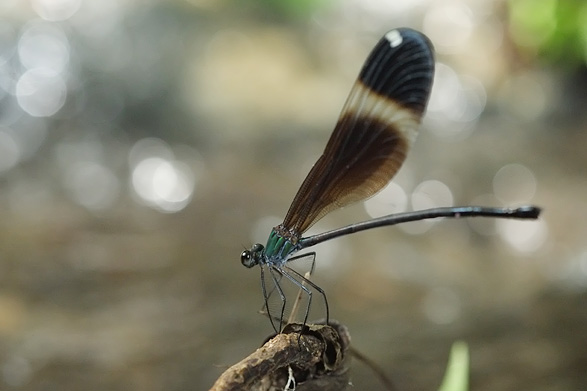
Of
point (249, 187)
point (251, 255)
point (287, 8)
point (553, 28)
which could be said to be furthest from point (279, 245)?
point (287, 8)

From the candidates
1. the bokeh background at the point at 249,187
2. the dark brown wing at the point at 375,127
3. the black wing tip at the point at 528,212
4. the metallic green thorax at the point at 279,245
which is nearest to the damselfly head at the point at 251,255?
the metallic green thorax at the point at 279,245

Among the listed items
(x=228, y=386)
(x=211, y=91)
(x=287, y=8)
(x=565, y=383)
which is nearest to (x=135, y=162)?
(x=211, y=91)

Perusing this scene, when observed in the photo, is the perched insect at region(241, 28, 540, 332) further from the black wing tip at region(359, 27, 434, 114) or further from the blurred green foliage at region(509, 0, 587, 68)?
the blurred green foliage at region(509, 0, 587, 68)

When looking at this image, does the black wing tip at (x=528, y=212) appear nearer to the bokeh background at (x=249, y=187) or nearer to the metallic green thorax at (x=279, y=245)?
the metallic green thorax at (x=279, y=245)

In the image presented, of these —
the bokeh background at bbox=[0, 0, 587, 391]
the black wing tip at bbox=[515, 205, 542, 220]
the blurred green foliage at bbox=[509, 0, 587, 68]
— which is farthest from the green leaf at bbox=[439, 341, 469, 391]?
the blurred green foliage at bbox=[509, 0, 587, 68]

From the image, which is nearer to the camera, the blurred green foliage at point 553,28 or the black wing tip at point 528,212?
the black wing tip at point 528,212

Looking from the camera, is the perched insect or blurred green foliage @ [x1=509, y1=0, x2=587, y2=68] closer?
the perched insect

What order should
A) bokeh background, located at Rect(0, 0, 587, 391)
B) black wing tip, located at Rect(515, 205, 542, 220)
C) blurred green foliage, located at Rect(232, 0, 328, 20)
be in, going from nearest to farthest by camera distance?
black wing tip, located at Rect(515, 205, 542, 220)
bokeh background, located at Rect(0, 0, 587, 391)
blurred green foliage, located at Rect(232, 0, 328, 20)
